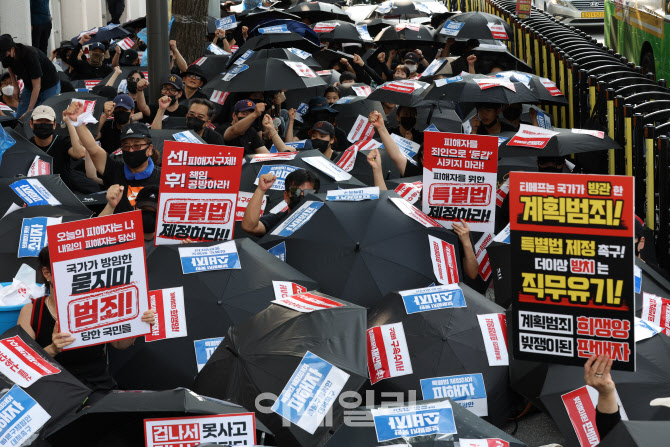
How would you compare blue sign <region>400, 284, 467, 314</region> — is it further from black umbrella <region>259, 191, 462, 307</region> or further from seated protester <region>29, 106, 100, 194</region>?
seated protester <region>29, 106, 100, 194</region>

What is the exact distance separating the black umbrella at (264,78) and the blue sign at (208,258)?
15.7 feet

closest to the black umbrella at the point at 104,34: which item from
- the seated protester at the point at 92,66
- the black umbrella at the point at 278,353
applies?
the seated protester at the point at 92,66

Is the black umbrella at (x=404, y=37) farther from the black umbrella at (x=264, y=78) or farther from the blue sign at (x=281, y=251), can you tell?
the blue sign at (x=281, y=251)

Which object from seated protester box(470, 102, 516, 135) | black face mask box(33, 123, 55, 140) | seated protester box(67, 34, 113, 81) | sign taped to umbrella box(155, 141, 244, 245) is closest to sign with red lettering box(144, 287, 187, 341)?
sign taped to umbrella box(155, 141, 244, 245)

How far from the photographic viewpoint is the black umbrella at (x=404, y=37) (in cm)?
1588

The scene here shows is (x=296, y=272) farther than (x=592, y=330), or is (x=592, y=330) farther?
(x=296, y=272)

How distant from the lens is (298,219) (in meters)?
7.10

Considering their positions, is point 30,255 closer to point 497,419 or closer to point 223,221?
point 223,221

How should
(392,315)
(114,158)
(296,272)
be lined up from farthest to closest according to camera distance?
(114,158)
(296,272)
(392,315)

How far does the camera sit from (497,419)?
5707 mm

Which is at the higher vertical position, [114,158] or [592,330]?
[592,330]

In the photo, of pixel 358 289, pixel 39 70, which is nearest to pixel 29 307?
pixel 358 289

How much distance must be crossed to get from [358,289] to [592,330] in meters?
2.34

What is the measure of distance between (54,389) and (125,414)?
2.64 feet
